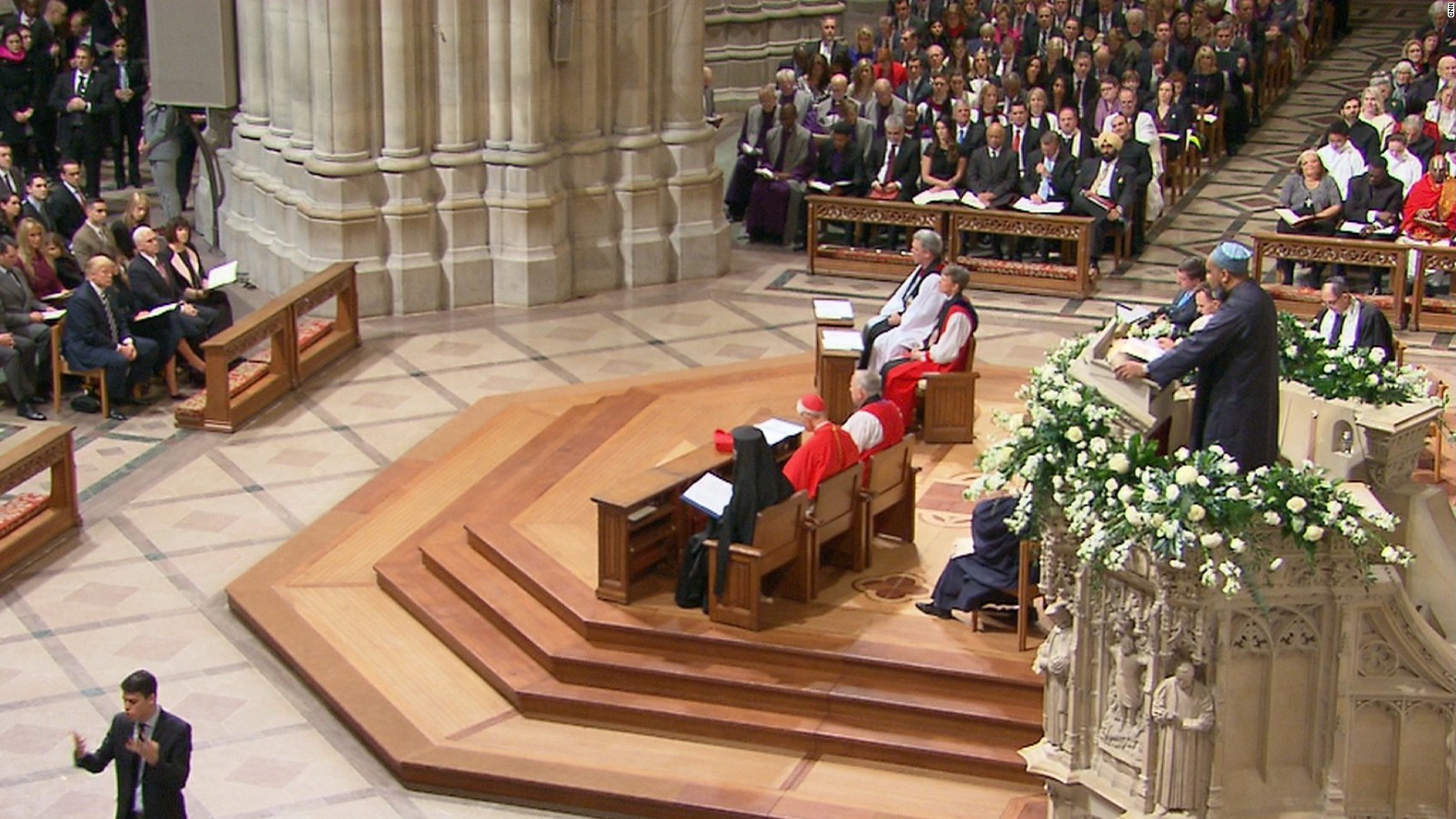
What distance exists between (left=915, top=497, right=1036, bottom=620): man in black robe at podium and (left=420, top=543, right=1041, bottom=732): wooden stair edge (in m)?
0.55

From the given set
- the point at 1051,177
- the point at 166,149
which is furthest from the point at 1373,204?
the point at 166,149

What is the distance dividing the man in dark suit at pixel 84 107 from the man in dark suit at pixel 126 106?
135 millimetres

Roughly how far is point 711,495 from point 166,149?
9423mm

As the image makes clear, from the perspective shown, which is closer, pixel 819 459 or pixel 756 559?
pixel 756 559

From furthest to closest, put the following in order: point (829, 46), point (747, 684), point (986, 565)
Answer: point (829, 46) → point (986, 565) → point (747, 684)

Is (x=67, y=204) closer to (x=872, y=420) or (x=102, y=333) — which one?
(x=102, y=333)

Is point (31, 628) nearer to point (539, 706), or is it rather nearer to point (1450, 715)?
point (539, 706)

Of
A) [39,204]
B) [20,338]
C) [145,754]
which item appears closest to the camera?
[145,754]

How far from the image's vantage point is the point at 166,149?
18.6 metres

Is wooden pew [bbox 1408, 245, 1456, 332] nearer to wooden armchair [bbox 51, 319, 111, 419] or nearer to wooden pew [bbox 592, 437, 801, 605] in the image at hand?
wooden pew [bbox 592, 437, 801, 605]

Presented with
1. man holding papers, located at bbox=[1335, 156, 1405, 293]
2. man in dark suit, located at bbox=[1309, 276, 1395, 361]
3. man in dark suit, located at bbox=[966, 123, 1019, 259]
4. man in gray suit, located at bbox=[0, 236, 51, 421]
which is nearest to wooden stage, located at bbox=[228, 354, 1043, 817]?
man in dark suit, located at bbox=[1309, 276, 1395, 361]

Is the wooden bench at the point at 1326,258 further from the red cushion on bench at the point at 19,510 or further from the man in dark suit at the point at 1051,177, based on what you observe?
the red cushion on bench at the point at 19,510

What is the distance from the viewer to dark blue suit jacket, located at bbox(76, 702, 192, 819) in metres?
8.46

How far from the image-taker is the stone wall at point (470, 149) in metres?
16.2
